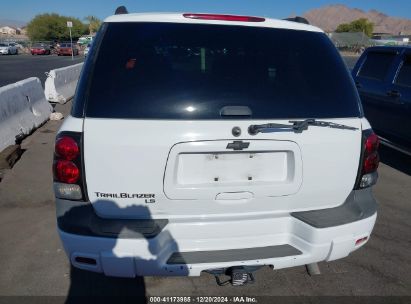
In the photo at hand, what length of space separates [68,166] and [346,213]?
5.91 feet

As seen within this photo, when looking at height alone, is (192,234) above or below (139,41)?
below

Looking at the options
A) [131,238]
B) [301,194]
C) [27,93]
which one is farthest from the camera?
[27,93]

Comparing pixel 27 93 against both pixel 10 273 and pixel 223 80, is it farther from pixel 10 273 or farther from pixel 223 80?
pixel 223 80

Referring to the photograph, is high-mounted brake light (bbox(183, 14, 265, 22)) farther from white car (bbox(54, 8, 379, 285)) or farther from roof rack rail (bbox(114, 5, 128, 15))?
roof rack rail (bbox(114, 5, 128, 15))

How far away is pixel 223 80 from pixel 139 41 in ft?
1.89

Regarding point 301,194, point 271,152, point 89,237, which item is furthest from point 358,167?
point 89,237

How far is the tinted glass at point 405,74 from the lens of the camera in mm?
5548

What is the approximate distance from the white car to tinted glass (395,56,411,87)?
3.75 m

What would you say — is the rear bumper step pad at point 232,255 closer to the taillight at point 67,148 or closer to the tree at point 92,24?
the taillight at point 67,148

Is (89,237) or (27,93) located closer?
(89,237)

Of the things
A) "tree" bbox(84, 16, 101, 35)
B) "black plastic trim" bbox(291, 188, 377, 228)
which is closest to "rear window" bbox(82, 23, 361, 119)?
"black plastic trim" bbox(291, 188, 377, 228)

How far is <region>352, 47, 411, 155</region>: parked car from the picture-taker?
5.52 meters

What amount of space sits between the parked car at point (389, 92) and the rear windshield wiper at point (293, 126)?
3.79 metres

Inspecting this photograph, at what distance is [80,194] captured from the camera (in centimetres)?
220
